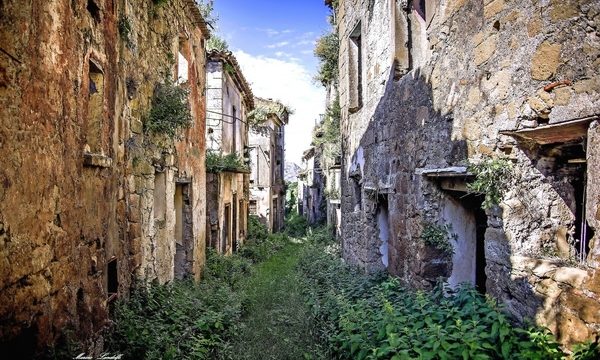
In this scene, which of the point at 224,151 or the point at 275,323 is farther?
the point at 224,151

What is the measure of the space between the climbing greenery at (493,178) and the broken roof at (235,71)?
9.75 m

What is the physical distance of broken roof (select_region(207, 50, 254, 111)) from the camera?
1183 centimetres

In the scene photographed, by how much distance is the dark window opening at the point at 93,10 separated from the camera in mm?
3711

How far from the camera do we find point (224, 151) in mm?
12570

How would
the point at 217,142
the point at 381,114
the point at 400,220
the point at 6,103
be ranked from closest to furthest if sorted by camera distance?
the point at 6,103, the point at 400,220, the point at 381,114, the point at 217,142

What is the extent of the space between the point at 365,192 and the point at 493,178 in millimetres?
4078

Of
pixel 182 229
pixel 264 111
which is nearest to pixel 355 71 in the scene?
pixel 182 229

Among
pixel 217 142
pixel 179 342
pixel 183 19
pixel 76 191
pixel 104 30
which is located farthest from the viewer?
pixel 217 142

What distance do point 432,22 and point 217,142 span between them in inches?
336

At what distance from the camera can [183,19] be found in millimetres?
7457

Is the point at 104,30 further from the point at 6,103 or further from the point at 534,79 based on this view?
the point at 534,79

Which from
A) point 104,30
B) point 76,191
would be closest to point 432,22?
point 104,30

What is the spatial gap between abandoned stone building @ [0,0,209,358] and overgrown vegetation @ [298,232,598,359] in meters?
2.47

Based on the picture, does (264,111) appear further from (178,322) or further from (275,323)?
(178,322)
